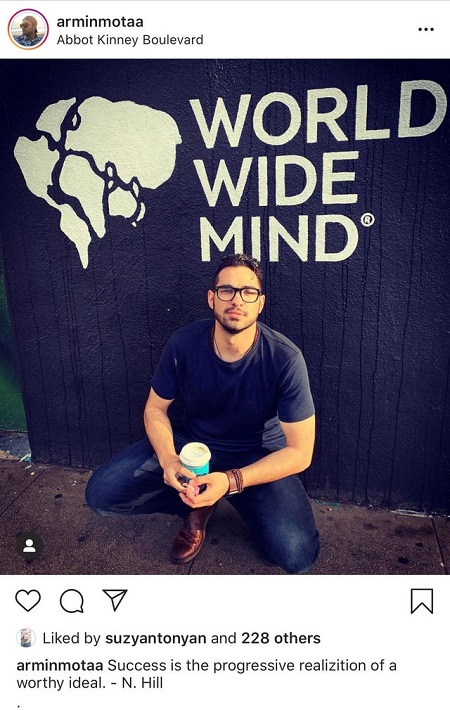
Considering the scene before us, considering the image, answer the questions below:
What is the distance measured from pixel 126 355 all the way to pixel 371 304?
4.40 feet

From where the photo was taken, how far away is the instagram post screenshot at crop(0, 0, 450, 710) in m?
1.68

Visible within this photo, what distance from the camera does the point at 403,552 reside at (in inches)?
92.4

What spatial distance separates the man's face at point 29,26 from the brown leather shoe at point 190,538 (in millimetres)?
2005

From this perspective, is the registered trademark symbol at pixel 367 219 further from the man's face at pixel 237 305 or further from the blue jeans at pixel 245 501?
the blue jeans at pixel 245 501

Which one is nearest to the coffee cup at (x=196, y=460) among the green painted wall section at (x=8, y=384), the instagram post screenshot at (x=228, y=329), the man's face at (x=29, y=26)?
the instagram post screenshot at (x=228, y=329)

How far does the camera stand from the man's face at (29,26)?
1650 mm

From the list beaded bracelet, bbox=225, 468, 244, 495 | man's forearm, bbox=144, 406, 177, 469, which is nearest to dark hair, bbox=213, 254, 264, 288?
man's forearm, bbox=144, 406, 177, 469

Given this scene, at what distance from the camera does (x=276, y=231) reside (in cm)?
242
